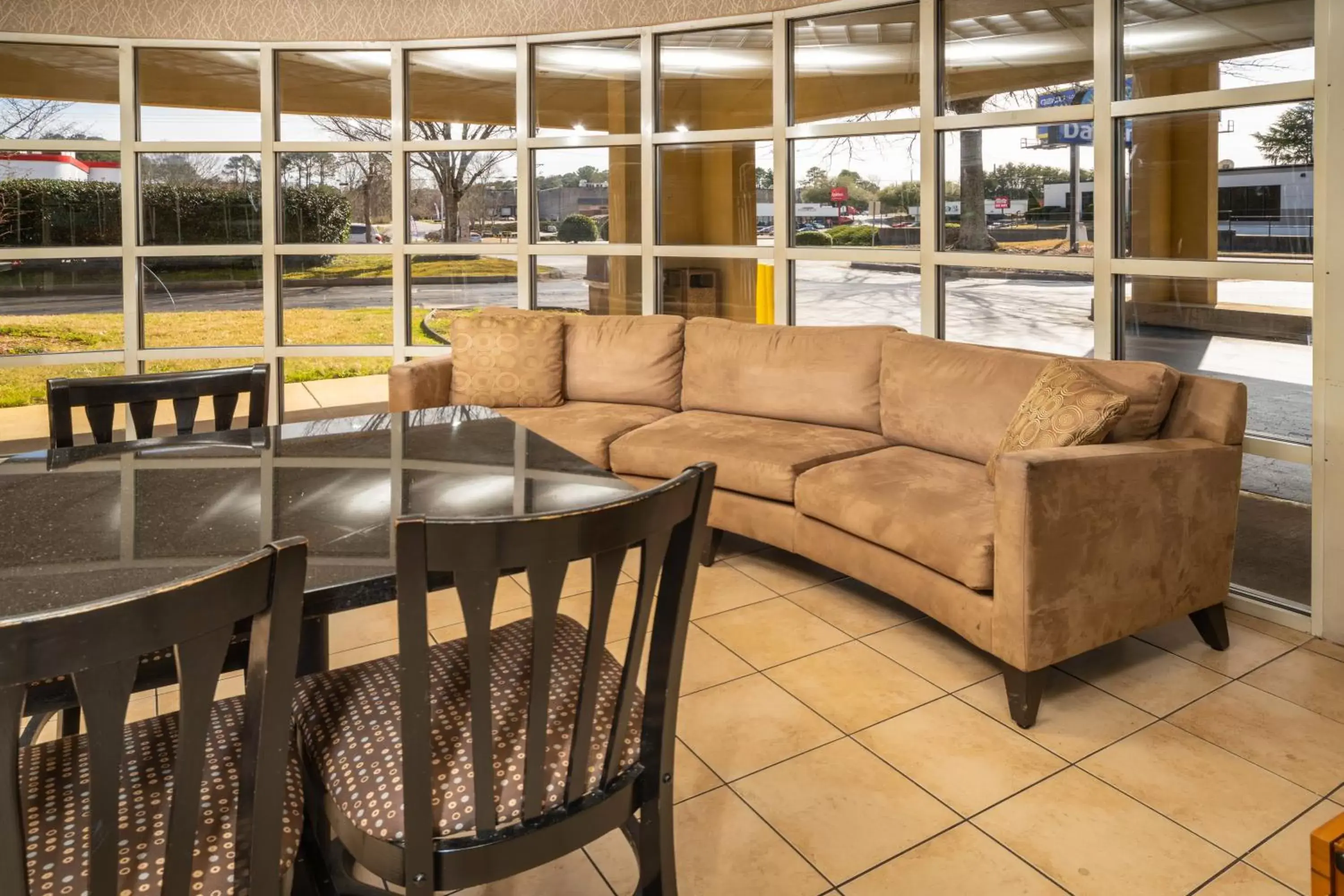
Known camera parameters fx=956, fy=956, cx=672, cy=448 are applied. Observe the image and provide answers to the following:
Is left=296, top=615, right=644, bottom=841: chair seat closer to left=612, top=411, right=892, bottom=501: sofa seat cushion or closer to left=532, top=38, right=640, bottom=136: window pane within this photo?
left=612, top=411, right=892, bottom=501: sofa seat cushion

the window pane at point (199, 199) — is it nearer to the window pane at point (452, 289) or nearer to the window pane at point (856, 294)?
the window pane at point (452, 289)

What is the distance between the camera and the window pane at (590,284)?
491 cm

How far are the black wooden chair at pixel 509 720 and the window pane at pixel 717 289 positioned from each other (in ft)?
10.8

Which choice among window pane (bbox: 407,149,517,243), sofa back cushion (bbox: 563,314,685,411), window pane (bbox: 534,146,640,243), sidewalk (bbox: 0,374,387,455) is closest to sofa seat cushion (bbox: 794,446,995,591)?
sofa back cushion (bbox: 563,314,685,411)

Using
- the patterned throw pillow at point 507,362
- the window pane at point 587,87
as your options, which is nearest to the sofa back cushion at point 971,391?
the patterned throw pillow at point 507,362

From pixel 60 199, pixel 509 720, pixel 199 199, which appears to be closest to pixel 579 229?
pixel 199 199

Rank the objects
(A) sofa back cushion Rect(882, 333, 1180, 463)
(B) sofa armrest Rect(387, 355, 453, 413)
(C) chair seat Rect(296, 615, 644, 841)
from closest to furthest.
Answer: (C) chair seat Rect(296, 615, 644, 841) < (A) sofa back cushion Rect(882, 333, 1180, 463) < (B) sofa armrest Rect(387, 355, 453, 413)

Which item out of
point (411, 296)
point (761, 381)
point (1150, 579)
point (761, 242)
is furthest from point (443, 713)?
point (411, 296)

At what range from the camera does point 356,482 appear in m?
1.92

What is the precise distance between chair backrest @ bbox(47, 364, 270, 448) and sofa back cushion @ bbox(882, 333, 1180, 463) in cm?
217

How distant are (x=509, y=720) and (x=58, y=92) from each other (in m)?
4.77

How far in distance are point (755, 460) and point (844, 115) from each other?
1.83 m

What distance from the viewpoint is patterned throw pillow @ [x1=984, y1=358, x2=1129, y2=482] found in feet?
8.56

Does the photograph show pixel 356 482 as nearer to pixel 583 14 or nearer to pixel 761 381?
pixel 761 381
